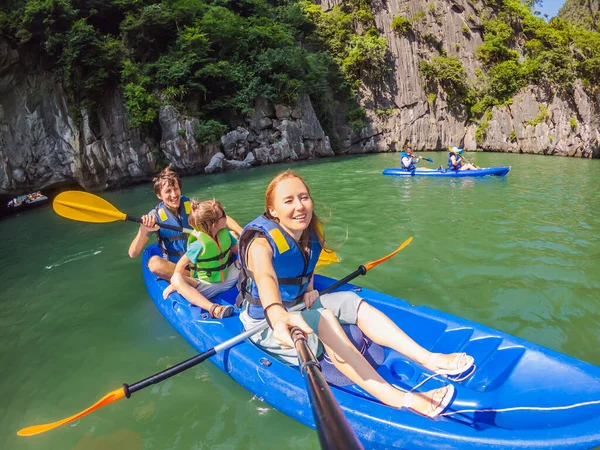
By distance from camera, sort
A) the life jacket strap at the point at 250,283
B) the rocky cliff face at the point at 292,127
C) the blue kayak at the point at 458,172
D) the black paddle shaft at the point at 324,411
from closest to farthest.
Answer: the black paddle shaft at the point at 324,411, the life jacket strap at the point at 250,283, the blue kayak at the point at 458,172, the rocky cliff face at the point at 292,127

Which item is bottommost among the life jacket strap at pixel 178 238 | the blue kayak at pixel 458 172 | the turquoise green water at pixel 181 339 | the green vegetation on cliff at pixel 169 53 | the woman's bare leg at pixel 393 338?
the turquoise green water at pixel 181 339

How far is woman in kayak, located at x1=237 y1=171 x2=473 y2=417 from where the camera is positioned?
182 centimetres

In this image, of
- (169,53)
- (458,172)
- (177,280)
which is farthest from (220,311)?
(169,53)

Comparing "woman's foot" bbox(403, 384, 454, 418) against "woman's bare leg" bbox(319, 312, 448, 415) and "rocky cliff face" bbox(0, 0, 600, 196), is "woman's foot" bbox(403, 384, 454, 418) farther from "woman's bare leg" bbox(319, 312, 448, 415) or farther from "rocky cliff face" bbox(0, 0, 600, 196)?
"rocky cliff face" bbox(0, 0, 600, 196)

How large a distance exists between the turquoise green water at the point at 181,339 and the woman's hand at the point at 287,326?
2.73 feet

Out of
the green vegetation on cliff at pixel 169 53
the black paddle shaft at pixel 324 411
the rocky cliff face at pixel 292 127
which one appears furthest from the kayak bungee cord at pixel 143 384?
the green vegetation on cliff at pixel 169 53

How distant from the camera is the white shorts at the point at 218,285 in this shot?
10.6 feet

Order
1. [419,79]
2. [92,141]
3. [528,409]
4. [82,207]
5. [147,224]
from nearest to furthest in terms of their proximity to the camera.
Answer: [528,409], [147,224], [82,207], [92,141], [419,79]

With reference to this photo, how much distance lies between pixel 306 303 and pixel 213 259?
121 centimetres

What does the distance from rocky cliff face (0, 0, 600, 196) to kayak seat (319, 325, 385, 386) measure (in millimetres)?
12510

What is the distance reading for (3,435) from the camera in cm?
226

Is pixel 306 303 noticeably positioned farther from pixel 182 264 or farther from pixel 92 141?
pixel 92 141

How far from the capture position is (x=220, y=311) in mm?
2803

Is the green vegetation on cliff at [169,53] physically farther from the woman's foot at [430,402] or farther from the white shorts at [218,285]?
the woman's foot at [430,402]
